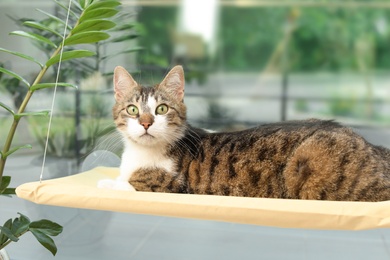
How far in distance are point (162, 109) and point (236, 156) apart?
24cm

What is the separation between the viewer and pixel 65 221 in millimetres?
2127

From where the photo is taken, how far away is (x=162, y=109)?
1.33 m

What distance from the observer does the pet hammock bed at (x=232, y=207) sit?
97 centimetres

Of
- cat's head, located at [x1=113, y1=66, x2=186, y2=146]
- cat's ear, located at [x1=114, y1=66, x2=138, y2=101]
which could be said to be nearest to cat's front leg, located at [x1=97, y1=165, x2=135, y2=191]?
cat's head, located at [x1=113, y1=66, x2=186, y2=146]

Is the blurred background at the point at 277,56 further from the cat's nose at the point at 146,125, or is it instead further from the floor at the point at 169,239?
the cat's nose at the point at 146,125

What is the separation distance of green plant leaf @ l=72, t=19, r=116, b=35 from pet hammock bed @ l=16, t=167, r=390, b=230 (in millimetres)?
433

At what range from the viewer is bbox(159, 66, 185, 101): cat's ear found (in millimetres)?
1343

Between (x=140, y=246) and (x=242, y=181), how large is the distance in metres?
1.04

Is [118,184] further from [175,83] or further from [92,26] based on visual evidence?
[92,26]

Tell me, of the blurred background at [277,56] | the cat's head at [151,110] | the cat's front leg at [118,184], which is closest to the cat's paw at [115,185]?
the cat's front leg at [118,184]

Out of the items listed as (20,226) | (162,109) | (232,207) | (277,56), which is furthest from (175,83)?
(277,56)

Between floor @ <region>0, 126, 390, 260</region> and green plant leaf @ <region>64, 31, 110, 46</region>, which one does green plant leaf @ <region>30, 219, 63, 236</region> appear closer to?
green plant leaf @ <region>64, 31, 110, 46</region>

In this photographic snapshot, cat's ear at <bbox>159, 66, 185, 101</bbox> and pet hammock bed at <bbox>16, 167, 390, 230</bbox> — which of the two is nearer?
pet hammock bed at <bbox>16, 167, 390, 230</bbox>

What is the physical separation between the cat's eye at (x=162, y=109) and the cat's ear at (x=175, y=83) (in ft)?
0.18
